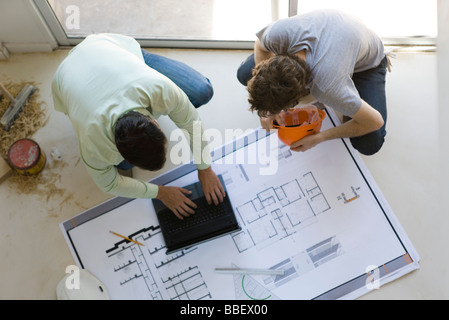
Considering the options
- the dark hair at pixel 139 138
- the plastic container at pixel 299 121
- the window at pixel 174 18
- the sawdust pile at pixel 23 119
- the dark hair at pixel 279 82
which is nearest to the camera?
the dark hair at pixel 139 138

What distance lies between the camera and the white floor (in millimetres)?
1434

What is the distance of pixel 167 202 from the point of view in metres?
1.38

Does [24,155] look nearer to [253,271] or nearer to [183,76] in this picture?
→ [183,76]

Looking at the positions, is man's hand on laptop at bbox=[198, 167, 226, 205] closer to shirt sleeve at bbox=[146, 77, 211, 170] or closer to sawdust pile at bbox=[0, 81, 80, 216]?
shirt sleeve at bbox=[146, 77, 211, 170]

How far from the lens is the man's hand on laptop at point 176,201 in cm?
137

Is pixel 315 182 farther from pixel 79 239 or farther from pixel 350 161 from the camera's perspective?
pixel 79 239

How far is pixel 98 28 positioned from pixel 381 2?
1339 millimetres

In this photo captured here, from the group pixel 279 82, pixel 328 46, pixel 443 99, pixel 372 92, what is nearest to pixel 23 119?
pixel 279 82

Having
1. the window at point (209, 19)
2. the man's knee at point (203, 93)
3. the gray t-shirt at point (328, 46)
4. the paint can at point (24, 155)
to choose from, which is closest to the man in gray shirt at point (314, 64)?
the gray t-shirt at point (328, 46)

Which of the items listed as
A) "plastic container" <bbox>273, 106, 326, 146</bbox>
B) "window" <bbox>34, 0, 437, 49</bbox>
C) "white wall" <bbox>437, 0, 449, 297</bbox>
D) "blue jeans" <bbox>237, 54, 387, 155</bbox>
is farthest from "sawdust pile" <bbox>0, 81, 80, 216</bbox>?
"white wall" <bbox>437, 0, 449, 297</bbox>

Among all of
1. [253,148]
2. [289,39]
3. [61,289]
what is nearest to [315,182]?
[253,148]

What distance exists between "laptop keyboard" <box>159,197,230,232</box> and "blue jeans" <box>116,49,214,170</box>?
257 mm

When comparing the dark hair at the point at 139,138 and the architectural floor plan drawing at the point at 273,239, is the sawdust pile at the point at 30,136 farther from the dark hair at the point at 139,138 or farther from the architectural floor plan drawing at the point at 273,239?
the dark hair at the point at 139,138

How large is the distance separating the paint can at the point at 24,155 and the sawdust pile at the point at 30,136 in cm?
8
